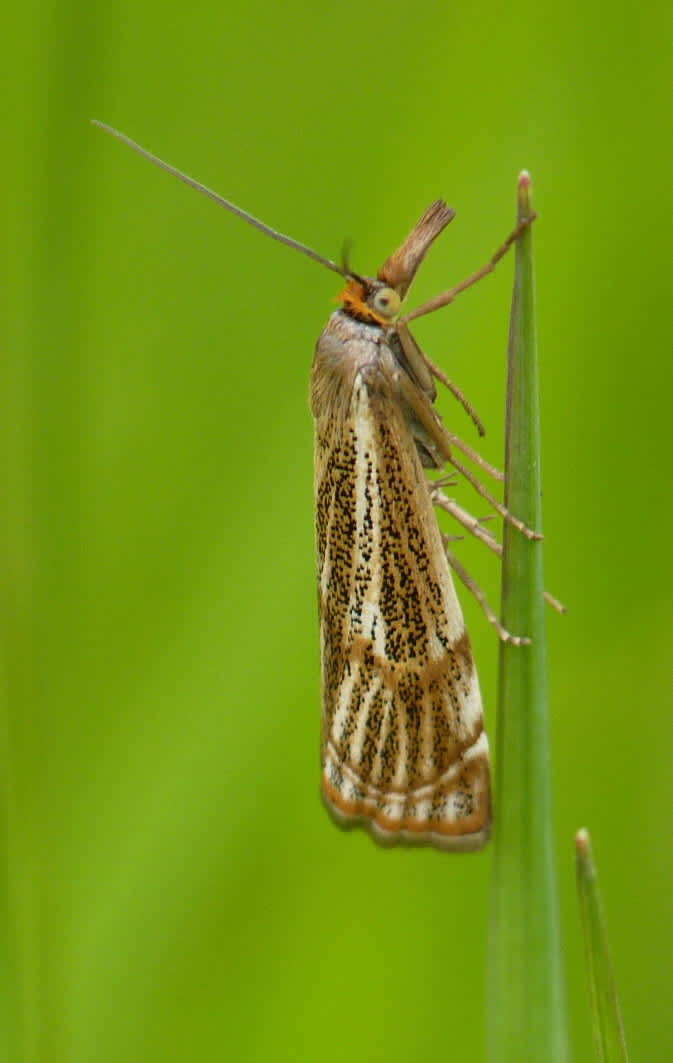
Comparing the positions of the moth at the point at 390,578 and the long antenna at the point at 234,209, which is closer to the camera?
the long antenna at the point at 234,209

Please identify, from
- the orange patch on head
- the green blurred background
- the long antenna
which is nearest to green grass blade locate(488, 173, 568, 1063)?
the long antenna

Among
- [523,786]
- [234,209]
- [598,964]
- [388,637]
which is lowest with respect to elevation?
[598,964]

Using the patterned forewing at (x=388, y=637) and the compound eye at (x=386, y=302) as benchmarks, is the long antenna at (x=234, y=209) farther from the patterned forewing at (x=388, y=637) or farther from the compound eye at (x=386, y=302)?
the patterned forewing at (x=388, y=637)

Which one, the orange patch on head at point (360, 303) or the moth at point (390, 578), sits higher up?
the orange patch on head at point (360, 303)

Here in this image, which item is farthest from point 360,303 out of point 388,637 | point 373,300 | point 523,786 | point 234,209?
point 523,786

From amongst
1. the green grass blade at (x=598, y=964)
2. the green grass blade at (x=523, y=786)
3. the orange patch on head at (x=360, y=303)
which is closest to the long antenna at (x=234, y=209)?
the orange patch on head at (x=360, y=303)

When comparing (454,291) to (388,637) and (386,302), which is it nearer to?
(386,302)

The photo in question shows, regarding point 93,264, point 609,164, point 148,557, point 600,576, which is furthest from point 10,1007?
point 609,164
